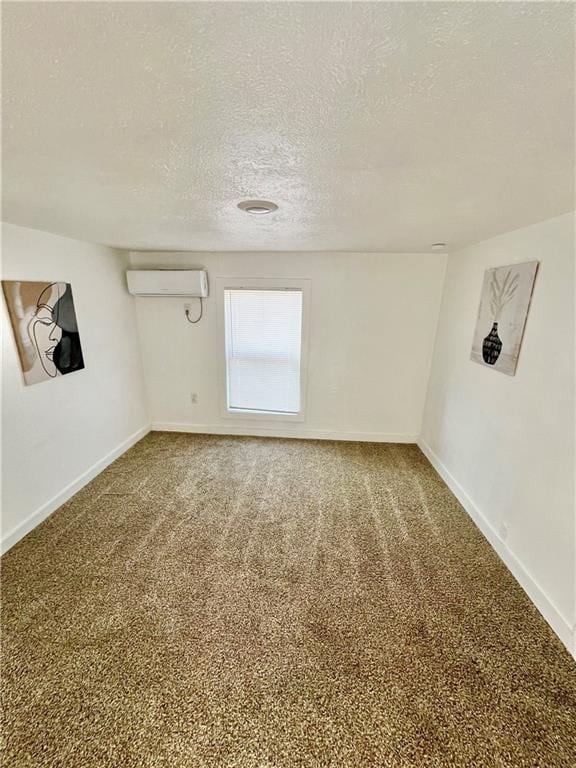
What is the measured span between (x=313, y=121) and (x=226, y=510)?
2446 millimetres

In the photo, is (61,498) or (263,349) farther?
(263,349)

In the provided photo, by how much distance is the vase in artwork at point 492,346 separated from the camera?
218 cm

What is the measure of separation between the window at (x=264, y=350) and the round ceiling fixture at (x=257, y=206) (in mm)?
1679

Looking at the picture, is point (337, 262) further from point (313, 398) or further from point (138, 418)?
point (138, 418)

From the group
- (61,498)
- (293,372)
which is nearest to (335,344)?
(293,372)

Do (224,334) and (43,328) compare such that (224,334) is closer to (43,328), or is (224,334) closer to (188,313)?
(188,313)

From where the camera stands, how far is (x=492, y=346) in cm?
224

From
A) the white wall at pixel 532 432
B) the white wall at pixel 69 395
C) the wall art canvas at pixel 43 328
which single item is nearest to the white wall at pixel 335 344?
the white wall at pixel 69 395

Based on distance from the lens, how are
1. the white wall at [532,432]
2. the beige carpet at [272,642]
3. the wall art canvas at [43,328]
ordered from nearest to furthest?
the beige carpet at [272,642] → the white wall at [532,432] → the wall art canvas at [43,328]

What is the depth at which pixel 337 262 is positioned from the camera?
316cm

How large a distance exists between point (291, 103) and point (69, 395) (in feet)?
8.73

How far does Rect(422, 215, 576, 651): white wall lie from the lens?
1.62 metres

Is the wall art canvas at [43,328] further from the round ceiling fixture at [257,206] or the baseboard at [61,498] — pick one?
the round ceiling fixture at [257,206]

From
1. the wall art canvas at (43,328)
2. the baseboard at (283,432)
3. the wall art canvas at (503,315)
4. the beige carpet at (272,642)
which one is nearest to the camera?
the beige carpet at (272,642)
